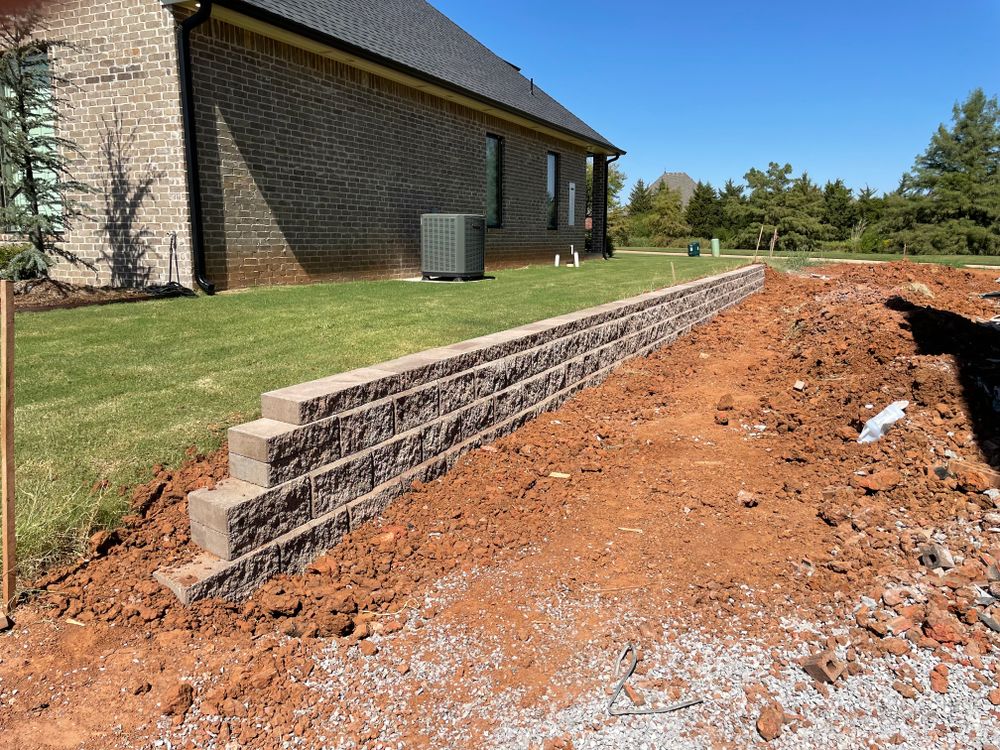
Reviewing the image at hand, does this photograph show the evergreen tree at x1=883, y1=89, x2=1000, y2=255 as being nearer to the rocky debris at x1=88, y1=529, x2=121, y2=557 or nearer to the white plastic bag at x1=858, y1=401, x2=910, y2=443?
the white plastic bag at x1=858, y1=401, x2=910, y2=443

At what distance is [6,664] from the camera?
2.57 metres

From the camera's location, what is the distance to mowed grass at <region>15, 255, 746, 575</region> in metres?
3.25

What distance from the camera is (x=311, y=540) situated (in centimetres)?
343

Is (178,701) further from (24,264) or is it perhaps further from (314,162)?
(314,162)

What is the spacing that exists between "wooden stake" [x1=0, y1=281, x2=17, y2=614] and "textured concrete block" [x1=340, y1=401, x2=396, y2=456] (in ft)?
4.59

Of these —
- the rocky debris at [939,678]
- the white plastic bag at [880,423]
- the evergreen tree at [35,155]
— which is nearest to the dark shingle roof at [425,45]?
the evergreen tree at [35,155]

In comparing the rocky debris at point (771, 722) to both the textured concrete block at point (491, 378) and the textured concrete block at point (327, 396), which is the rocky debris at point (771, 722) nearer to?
the textured concrete block at point (327, 396)

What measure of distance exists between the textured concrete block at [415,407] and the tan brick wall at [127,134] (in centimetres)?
560

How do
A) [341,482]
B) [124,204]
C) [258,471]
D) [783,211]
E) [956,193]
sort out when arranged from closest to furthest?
[258,471]
[341,482]
[124,204]
[956,193]
[783,211]

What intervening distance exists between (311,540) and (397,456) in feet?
2.48

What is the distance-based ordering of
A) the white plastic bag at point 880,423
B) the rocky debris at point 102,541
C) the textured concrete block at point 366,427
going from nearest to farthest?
the rocky debris at point 102,541, the textured concrete block at point 366,427, the white plastic bag at point 880,423

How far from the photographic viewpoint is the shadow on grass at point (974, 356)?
4805 mm

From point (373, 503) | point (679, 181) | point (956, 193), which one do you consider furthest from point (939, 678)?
point (679, 181)

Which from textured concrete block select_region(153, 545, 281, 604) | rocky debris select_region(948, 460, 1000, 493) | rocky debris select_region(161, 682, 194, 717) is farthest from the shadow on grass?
rocky debris select_region(161, 682, 194, 717)
